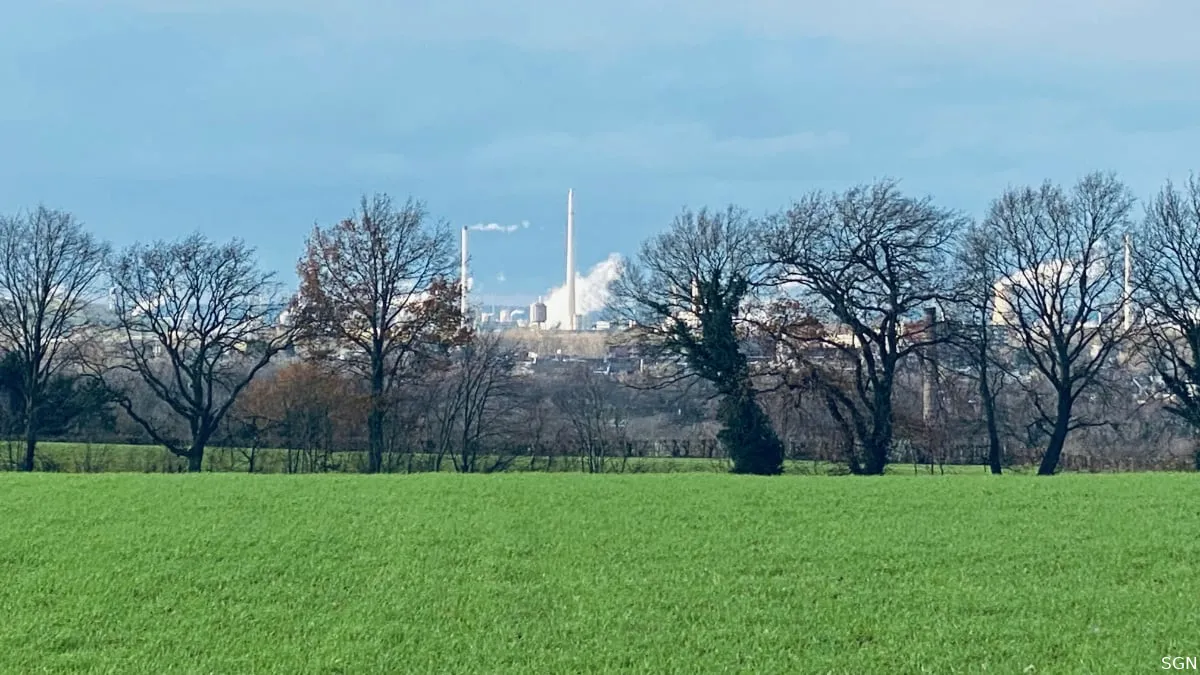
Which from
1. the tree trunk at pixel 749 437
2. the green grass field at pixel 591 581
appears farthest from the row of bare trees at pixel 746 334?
the green grass field at pixel 591 581

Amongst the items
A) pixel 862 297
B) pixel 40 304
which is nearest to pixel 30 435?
pixel 40 304

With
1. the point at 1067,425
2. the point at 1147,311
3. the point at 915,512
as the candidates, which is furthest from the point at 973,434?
the point at 915,512

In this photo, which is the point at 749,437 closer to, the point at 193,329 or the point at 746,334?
the point at 746,334

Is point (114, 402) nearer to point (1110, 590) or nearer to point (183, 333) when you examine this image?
point (183, 333)

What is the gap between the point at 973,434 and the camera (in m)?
39.8

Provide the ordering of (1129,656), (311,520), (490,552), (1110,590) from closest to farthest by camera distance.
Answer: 1. (1129,656)
2. (1110,590)
3. (490,552)
4. (311,520)

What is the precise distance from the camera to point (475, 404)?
44125 millimetres

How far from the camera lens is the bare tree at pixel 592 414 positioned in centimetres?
4228

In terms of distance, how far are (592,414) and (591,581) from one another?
36.3 m

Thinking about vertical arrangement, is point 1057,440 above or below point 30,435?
below

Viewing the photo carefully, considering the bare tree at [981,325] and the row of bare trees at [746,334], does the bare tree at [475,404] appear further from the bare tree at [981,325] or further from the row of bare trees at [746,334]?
the bare tree at [981,325]

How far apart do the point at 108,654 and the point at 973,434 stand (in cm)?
3636

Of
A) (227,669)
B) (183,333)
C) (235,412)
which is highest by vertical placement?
(183,333)

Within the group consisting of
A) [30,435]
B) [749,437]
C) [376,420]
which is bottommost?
[749,437]
